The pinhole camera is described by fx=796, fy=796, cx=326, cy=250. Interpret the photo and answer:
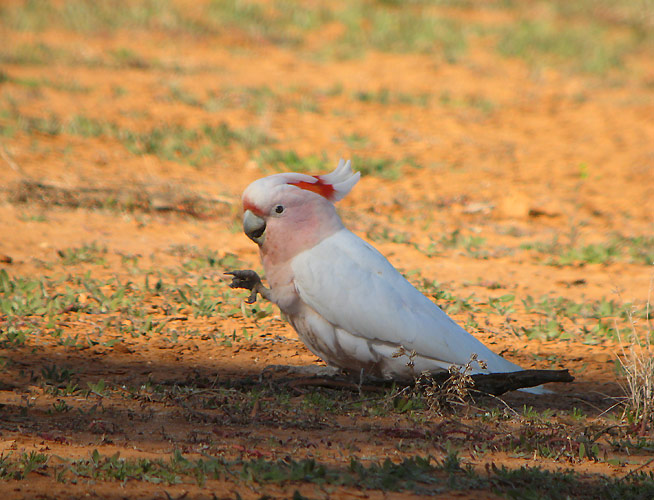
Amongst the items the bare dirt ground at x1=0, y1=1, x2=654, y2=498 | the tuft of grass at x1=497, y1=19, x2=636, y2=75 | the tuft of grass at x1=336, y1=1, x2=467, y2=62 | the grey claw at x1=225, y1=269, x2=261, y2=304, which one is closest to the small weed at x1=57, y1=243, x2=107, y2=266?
the bare dirt ground at x1=0, y1=1, x2=654, y2=498

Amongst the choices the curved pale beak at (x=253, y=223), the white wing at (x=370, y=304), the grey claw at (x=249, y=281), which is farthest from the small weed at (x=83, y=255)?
the white wing at (x=370, y=304)

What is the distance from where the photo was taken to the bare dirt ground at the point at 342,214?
9.45 feet

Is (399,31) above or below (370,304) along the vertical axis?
above

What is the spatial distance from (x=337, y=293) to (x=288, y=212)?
41cm

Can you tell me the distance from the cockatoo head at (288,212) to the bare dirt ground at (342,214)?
0.65 metres

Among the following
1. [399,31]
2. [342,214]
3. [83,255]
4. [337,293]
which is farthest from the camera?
[399,31]

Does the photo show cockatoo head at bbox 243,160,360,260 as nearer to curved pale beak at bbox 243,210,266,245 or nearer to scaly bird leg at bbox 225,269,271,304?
curved pale beak at bbox 243,210,266,245

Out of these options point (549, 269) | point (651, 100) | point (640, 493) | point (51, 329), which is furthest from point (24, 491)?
point (651, 100)

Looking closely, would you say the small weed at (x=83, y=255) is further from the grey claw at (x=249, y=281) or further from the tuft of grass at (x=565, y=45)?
the tuft of grass at (x=565, y=45)

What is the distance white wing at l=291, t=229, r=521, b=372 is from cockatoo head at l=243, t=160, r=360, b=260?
0.22 feet

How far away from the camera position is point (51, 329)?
412 centimetres

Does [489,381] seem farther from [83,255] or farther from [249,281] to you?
[83,255]

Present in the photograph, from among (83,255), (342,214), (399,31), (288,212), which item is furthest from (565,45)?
(288,212)

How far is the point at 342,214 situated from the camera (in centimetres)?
644
